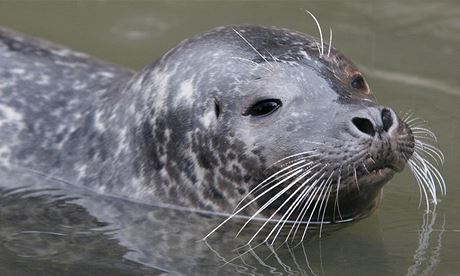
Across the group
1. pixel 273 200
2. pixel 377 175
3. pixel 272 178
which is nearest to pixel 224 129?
pixel 272 178

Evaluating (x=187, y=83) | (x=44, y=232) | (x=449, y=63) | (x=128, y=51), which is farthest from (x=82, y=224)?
(x=449, y=63)

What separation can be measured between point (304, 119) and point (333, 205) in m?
0.59

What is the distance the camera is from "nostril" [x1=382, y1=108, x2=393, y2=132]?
7016mm

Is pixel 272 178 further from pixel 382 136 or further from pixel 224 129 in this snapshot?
pixel 382 136

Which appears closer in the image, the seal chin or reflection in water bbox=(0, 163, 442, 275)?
reflection in water bbox=(0, 163, 442, 275)

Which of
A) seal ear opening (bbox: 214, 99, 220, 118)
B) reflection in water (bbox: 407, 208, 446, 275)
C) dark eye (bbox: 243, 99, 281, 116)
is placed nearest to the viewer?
reflection in water (bbox: 407, 208, 446, 275)

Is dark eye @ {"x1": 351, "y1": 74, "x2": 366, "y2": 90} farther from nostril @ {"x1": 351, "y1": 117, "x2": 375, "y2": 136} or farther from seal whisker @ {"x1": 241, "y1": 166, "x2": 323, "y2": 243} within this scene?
seal whisker @ {"x1": 241, "y1": 166, "x2": 323, "y2": 243}

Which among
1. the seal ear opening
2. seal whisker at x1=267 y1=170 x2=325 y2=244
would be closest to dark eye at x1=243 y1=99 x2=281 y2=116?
the seal ear opening

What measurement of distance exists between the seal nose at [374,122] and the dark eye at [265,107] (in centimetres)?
53

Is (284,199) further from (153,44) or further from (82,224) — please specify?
(153,44)

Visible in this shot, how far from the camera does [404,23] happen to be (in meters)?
11.0

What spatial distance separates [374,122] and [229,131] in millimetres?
923

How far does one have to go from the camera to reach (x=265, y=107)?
7379 mm

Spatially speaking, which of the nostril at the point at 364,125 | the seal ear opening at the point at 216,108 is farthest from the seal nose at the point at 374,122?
the seal ear opening at the point at 216,108
